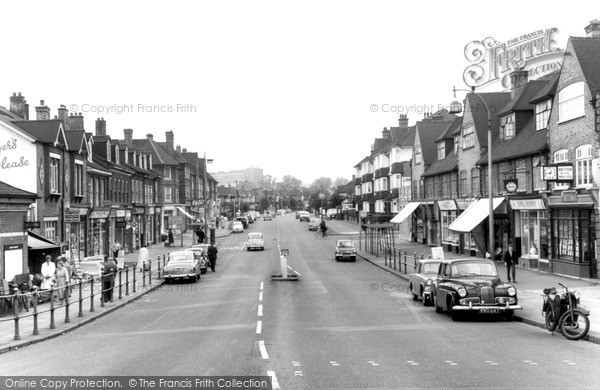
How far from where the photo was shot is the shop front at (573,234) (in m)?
26.9

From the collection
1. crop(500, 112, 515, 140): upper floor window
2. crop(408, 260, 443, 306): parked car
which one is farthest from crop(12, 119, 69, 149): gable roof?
crop(500, 112, 515, 140): upper floor window

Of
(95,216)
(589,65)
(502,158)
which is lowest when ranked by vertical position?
(95,216)

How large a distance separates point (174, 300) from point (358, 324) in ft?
32.7

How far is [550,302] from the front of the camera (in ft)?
50.1

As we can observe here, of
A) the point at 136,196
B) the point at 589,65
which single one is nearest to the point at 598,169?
the point at 589,65

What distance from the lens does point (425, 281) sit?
2155 centimetres

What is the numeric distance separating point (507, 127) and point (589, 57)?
34.8 ft

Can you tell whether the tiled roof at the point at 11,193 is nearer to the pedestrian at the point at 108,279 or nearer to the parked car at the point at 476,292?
the pedestrian at the point at 108,279

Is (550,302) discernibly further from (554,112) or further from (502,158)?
(502,158)

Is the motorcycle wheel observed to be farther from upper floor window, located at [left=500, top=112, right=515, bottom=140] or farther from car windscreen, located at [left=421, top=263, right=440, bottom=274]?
upper floor window, located at [left=500, top=112, right=515, bottom=140]

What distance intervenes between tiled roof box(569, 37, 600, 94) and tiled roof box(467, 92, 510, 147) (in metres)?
12.3

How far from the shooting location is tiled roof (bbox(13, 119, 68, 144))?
109 feet

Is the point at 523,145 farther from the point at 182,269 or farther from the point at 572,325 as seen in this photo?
the point at 572,325

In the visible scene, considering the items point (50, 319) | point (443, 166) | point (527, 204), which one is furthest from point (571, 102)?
point (50, 319)
